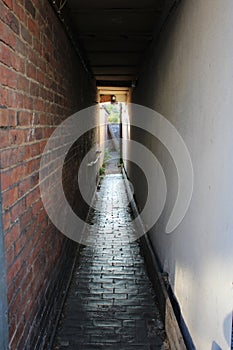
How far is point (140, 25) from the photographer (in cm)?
331

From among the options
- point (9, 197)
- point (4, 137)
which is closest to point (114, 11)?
point (4, 137)

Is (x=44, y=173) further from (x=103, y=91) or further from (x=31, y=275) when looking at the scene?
(x=103, y=91)

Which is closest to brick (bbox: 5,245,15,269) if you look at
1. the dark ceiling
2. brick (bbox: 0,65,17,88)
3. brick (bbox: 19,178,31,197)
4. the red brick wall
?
the red brick wall

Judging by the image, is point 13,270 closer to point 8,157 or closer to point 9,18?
point 8,157

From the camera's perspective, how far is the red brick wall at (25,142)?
1.34 m

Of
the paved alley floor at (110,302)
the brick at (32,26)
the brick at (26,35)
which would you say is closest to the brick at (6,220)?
the brick at (26,35)

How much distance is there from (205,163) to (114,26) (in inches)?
93.1

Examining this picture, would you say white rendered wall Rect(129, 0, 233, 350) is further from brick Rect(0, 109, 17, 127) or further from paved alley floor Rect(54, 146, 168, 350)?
brick Rect(0, 109, 17, 127)

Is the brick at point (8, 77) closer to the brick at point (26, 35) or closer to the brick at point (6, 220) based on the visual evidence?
the brick at point (26, 35)

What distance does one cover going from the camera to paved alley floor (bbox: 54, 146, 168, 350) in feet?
8.46

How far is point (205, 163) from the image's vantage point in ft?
5.35

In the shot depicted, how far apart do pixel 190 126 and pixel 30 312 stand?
147 centimetres

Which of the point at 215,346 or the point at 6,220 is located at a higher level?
the point at 6,220

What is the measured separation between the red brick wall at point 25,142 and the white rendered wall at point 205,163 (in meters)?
0.94
